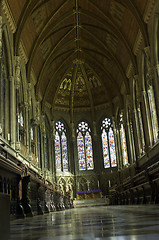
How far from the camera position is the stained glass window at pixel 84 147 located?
3041 centimetres

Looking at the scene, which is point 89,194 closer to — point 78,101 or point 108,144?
point 108,144

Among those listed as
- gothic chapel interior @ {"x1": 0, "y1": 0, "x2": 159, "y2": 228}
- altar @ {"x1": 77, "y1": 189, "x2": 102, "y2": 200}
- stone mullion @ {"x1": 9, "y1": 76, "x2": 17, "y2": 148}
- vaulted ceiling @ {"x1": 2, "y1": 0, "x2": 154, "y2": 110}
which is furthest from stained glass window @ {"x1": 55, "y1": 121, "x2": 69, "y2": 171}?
stone mullion @ {"x1": 9, "y1": 76, "x2": 17, "y2": 148}

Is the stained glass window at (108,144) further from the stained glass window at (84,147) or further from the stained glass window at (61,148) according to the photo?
the stained glass window at (61,148)

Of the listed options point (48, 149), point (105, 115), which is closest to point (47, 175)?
point (48, 149)

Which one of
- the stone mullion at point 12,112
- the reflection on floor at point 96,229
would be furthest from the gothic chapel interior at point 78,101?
the reflection on floor at point 96,229

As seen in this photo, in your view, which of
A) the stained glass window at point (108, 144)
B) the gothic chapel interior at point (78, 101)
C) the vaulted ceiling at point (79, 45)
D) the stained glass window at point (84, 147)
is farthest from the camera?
the stained glass window at point (84, 147)

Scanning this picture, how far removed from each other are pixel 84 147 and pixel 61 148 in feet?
8.70

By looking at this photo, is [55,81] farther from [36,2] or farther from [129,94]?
[36,2]

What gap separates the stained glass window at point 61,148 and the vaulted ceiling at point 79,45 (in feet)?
8.59

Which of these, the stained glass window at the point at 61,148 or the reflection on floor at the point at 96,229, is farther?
the stained glass window at the point at 61,148

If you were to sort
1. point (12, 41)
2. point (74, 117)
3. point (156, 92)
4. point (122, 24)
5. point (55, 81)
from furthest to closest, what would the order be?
point (74, 117), point (55, 81), point (122, 24), point (12, 41), point (156, 92)

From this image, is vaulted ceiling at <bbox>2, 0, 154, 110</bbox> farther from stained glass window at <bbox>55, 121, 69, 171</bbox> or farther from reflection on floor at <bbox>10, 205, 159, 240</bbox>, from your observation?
reflection on floor at <bbox>10, 205, 159, 240</bbox>

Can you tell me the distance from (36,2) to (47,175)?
15.3 metres

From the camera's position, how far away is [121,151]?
27891mm
